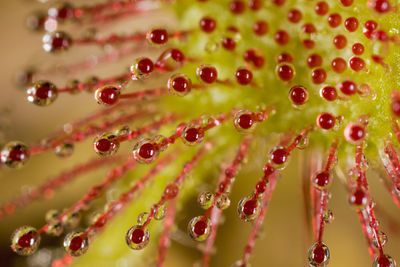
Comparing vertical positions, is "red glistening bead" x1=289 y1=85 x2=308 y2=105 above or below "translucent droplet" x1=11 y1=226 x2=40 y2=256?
above

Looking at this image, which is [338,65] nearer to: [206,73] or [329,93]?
[329,93]

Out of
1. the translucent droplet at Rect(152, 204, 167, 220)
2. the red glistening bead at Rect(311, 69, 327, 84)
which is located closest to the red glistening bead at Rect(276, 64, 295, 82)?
the red glistening bead at Rect(311, 69, 327, 84)

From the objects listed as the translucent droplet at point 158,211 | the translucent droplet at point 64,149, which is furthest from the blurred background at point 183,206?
the translucent droplet at point 158,211

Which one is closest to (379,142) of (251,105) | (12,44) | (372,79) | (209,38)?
(372,79)

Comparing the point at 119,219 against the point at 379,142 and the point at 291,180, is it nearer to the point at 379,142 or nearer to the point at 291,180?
the point at 291,180

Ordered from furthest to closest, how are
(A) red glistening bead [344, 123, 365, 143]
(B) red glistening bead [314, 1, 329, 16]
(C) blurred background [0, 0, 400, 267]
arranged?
(C) blurred background [0, 0, 400, 267], (B) red glistening bead [314, 1, 329, 16], (A) red glistening bead [344, 123, 365, 143]

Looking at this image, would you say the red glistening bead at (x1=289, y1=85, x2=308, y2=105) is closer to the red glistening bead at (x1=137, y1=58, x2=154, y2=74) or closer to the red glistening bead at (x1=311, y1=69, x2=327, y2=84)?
the red glistening bead at (x1=311, y1=69, x2=327, y2=84)

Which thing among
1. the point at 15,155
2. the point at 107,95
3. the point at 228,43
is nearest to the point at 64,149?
the point at 15,155
